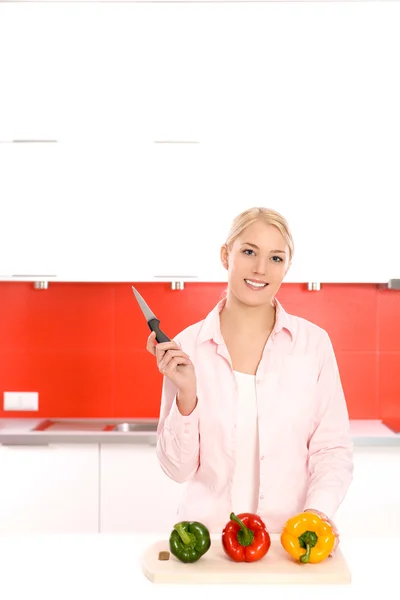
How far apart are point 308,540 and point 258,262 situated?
68 cm

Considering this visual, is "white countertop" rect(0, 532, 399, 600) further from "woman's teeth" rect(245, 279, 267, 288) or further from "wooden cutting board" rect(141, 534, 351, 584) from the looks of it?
"woman's teeth" rect(245, 279, 267, 288)

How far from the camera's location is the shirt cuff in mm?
1695

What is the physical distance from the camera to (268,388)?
1.82 m

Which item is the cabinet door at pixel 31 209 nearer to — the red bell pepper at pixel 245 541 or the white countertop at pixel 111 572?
the white countertop at pixel 111 572

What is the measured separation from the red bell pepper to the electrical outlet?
2.19 meters

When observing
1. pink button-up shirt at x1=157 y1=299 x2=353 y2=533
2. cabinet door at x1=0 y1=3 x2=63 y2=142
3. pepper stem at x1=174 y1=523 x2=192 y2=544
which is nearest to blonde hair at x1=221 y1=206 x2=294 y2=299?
pink button-up shirt at x1=157 y1=299 x2=353 y2=533

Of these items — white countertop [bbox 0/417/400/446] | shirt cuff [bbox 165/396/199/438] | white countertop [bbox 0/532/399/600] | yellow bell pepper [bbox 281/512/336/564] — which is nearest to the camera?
white countertop [bbox 0/532/399/600]

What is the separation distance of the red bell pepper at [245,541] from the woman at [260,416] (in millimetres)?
309

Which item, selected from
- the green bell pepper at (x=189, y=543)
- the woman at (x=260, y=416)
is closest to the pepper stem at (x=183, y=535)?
the green bell pepper at (x=189, y=543)

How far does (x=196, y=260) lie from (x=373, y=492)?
122 cm

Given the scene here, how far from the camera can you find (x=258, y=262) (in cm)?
180

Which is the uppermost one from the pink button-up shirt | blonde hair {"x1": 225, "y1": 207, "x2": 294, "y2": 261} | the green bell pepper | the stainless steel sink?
blonde hair {"x1": 225, "y1": 207, "x2": 294, "y2": 261}

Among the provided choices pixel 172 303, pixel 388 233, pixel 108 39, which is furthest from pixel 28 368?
pixel 388 233

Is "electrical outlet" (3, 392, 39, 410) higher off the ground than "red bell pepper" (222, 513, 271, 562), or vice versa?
"red bell pepper" (222, 513, 271, 562)
